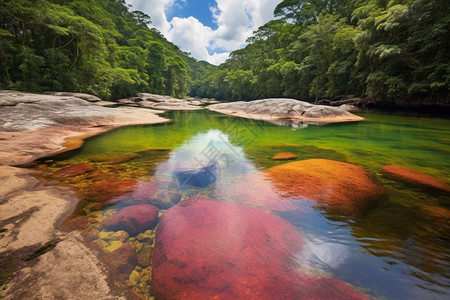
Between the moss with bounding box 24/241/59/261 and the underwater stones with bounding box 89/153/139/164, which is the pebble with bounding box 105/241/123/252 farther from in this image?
the underwater stones with bounding box 89/153/139/164

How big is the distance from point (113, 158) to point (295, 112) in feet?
43.6

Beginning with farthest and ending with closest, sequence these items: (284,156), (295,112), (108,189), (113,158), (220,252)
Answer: (295,112) → (284,156) → (113,158) → (108,189) → (220,252)

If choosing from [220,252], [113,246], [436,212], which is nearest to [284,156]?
[436,212]

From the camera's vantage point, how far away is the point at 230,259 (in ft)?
5.33

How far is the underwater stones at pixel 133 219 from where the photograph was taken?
2.09m

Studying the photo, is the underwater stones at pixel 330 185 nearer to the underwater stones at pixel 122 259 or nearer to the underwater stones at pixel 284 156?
the underwater stones at pixel 284 156

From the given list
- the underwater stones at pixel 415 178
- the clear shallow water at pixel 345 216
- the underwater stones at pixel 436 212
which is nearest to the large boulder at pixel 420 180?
the underwater stones at pixel 415 178

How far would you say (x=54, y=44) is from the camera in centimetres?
1385

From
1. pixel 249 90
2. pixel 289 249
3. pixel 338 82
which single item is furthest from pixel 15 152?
pixel 249 90

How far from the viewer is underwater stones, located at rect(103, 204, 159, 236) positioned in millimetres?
2086

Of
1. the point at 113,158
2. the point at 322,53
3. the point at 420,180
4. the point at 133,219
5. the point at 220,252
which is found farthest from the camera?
the point at 322,53

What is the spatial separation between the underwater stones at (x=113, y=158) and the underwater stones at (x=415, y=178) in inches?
232

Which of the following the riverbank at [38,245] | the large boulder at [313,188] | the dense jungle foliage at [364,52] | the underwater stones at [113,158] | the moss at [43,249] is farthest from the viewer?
the dense jungle foliage at [364,52]

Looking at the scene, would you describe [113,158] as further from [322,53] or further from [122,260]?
[322,53]
